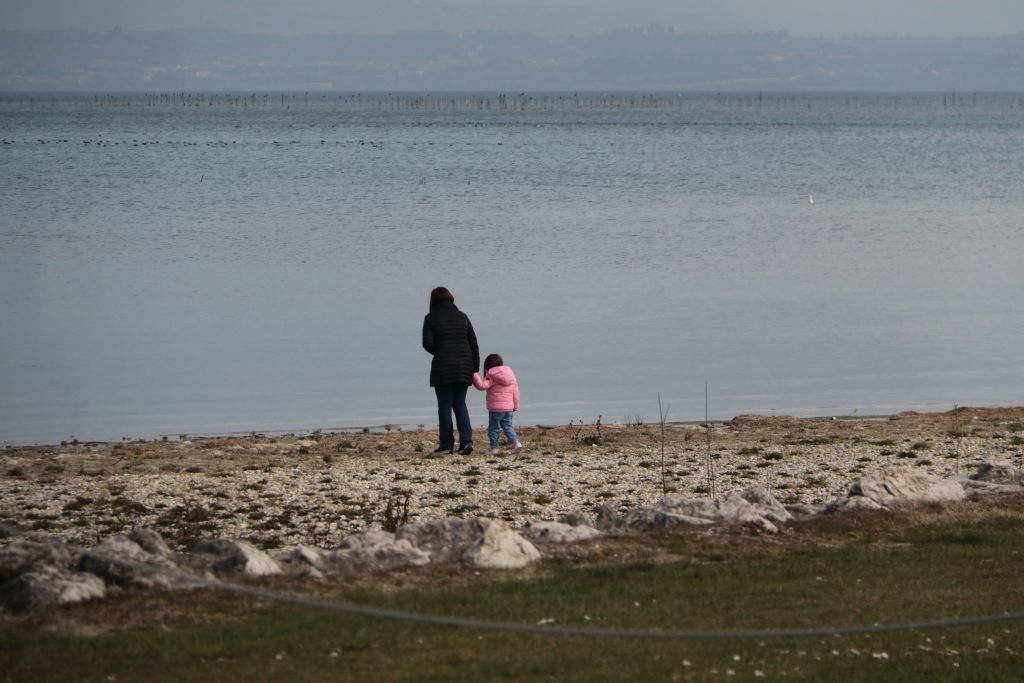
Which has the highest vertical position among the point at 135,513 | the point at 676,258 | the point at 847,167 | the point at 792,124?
the point at 792,124

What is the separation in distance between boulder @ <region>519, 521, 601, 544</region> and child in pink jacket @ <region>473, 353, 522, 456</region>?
5.68 meters

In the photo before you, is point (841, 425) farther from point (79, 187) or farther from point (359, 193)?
point (79, 187)

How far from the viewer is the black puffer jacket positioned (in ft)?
54.2

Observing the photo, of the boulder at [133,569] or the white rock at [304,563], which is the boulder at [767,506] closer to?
the white rock at [304,563]

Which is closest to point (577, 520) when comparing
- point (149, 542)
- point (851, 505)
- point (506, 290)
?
point (851, 505)

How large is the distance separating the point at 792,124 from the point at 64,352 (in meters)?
143

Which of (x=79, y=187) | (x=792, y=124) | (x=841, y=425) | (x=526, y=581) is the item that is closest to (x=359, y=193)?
(x=79, y=187)

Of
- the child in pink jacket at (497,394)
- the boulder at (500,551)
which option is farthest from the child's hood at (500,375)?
the boulder at (500,551)

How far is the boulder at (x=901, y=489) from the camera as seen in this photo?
1227cm

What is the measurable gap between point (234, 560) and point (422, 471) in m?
5.98

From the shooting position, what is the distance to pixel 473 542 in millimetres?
10367

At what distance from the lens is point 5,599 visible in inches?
346

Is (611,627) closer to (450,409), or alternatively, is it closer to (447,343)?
(447,343)

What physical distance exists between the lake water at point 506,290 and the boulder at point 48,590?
1148 centimetres
